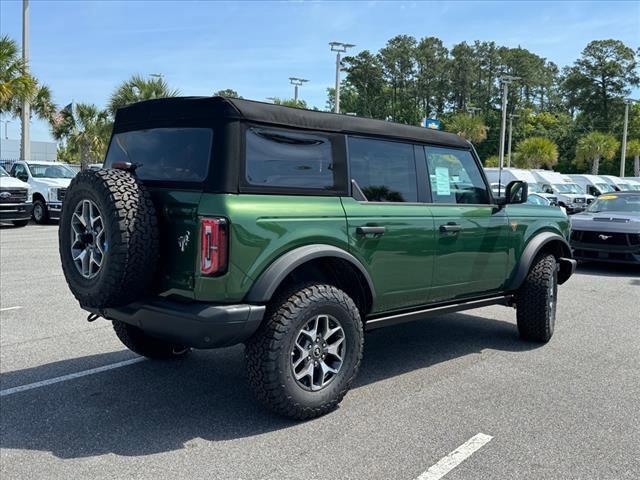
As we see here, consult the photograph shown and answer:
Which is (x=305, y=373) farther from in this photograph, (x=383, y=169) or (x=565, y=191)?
(x=565, y=191)

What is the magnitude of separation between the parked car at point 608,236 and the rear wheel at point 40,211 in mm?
15068

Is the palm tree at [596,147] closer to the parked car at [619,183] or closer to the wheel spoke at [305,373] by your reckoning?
the parked car at [619,183]

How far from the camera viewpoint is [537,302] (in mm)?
5773

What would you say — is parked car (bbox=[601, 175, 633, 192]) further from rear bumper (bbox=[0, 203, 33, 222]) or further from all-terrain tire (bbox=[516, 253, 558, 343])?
all-terrain tire (bbox=[516, 253, 558, 343])

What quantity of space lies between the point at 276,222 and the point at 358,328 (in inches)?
38.3

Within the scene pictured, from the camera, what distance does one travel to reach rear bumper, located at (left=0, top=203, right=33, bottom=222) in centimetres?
1666

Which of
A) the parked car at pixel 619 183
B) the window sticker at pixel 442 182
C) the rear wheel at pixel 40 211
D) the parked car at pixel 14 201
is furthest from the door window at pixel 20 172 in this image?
the parked car at pixel 619 183

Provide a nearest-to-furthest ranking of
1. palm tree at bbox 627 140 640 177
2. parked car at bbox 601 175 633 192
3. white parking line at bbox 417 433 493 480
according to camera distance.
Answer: white parking line at bbox 417 433 493 480, parked car at bbox 601 175 633 192, palm tree at bbox 627 140 640 177

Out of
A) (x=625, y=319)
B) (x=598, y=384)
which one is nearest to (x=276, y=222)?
(x=598, y=384)

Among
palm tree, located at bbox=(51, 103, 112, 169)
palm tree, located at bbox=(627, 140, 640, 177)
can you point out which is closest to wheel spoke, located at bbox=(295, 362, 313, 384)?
palm tree, located at bbox=(51, 103, 112, 169)

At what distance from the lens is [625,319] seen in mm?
7273

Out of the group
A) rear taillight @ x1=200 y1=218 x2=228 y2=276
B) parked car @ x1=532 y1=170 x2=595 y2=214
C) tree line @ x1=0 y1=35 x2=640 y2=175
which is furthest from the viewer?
tree line @ x1=0 y1=35 x2=640 y2=175

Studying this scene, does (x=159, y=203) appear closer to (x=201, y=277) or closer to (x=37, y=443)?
(x=201, y=277)

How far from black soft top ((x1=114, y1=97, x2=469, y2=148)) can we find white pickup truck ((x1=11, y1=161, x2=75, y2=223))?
1501 cm
